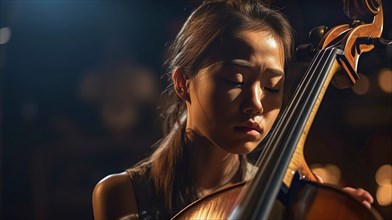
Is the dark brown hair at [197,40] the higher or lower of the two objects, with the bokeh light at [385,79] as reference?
higher

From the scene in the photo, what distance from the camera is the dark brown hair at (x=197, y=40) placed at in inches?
35.3

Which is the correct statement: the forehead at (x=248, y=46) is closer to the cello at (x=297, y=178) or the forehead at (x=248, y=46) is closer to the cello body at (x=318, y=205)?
the cello at (x=297, y=178)

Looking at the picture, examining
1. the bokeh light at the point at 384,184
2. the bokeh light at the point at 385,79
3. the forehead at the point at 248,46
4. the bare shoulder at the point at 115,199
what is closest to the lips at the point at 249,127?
the forehead at the point at 248,46

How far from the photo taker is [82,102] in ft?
3.74

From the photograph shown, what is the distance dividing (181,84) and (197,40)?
0.09 meters

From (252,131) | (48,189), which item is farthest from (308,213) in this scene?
(48,189)

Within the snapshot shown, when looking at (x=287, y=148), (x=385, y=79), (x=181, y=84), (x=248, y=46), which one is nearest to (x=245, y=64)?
(x=248, y=46)

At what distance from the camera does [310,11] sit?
0.98 metres

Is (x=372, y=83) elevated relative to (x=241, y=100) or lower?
lower

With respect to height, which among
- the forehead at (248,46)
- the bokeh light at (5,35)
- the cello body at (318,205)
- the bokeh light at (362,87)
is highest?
the bokeh light at (5,35)

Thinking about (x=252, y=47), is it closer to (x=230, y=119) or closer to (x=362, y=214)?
(x=230, y=119)

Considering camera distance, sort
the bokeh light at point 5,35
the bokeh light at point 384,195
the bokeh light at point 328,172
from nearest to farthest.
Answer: the bokeh light at point 328,172
the bokeh light at point 5,35
the bokeh light at point 384,195

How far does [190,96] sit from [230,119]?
10 cm

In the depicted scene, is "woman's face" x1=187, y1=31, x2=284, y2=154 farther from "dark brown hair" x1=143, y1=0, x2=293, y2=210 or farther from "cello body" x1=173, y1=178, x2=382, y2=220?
"cello body" x1=173, y1=178, x2=382, y2=220
